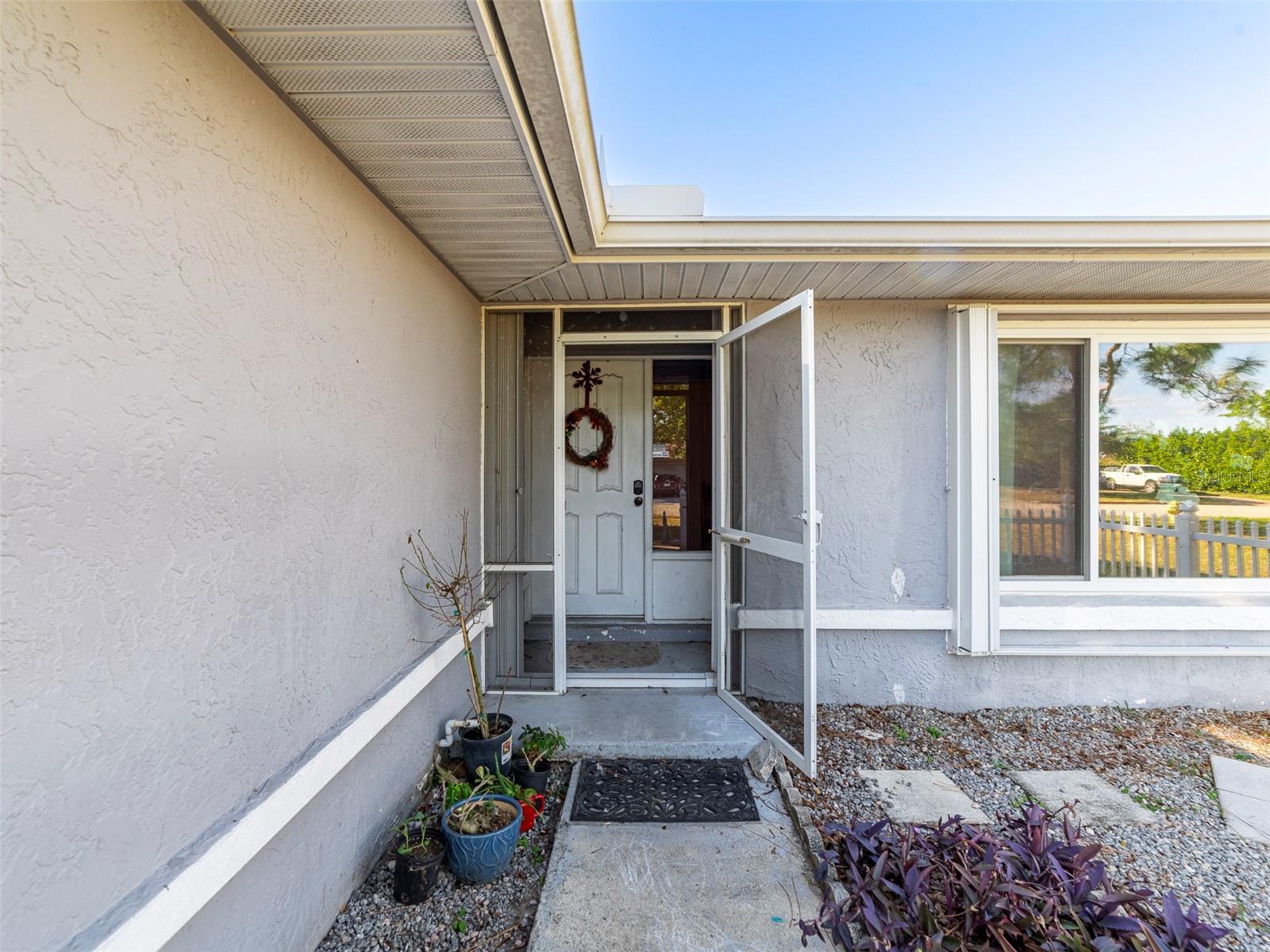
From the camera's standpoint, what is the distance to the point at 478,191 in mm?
2045

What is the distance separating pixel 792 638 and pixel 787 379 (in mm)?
1432

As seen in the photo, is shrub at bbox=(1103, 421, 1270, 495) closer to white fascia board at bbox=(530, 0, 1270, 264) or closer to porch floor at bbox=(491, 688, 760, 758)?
white fascia board at bbox=(530, 0, 1270, 264)

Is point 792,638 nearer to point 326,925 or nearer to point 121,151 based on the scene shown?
point 326,925

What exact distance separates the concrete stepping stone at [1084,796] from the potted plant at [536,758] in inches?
88.7

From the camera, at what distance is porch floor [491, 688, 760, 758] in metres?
2.89

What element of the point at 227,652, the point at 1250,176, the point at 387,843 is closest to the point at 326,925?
the point at 387,843

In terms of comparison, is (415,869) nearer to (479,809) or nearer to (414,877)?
(414,877)

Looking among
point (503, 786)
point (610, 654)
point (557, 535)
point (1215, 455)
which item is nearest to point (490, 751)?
point (503, 786)

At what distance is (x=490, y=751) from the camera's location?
2.60 meters

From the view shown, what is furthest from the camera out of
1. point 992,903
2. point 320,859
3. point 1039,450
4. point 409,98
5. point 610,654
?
point 610,654

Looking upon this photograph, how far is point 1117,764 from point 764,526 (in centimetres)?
217

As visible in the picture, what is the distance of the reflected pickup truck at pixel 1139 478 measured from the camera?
142 inches

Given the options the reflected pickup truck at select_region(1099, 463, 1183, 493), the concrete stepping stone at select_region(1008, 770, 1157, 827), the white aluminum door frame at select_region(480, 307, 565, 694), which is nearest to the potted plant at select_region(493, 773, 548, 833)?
the white aluminum door frame at select_region(480, 307, 565, 694)

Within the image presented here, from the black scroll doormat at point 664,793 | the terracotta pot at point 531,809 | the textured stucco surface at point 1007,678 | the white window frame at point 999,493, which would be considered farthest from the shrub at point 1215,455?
the terracotta pot at point 531,809
